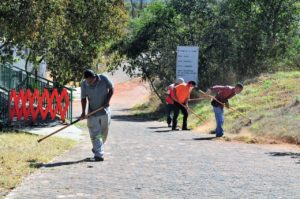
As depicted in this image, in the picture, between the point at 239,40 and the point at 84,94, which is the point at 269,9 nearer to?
the point at 239,40

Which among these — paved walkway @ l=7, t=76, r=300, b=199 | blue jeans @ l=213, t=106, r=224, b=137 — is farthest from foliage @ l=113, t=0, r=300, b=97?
paved walkway @ l=7, t=76, r=300, b=199

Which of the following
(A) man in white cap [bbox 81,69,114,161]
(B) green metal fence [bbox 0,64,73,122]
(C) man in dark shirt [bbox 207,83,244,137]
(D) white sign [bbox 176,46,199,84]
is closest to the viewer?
(A) man in white cap [bbox 81,69,114,161]

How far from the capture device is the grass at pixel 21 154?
28.8 ft

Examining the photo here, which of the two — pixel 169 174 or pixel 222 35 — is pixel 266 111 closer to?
pixel 169 174

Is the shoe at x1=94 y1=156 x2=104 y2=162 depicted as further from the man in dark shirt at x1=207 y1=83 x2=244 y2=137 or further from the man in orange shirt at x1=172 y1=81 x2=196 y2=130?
the man in orange shirt at x1=172 y1=81 x2=196 y2=130

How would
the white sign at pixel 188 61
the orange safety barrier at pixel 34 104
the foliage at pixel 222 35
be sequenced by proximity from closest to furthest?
the orange safety barrier at pixel 34 104 < the white sign at pixel 188 61 < the foliage at pixel 222 35

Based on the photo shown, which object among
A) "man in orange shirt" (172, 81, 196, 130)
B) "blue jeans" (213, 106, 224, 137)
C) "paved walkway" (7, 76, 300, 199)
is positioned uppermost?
"man in orange shirt" (172, 81, 196, 130)

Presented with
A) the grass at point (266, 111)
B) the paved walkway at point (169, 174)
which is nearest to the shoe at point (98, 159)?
the paved walkway at point (169, 174)

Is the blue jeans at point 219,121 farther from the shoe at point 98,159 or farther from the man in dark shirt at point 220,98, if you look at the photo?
the shoe at point 98,159

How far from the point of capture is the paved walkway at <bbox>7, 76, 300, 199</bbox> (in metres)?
7.96

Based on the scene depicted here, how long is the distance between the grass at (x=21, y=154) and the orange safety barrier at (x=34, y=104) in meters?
3.15

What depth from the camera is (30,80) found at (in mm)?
22203

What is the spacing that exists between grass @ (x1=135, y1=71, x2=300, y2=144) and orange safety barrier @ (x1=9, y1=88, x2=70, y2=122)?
4.83m

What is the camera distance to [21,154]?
37.0ft
